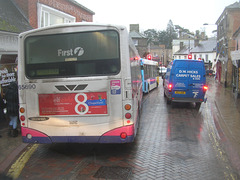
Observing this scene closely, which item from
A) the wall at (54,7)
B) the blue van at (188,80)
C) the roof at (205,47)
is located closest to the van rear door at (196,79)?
the blue van at (188,80)

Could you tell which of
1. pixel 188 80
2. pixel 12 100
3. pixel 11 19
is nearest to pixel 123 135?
pixel 12 100

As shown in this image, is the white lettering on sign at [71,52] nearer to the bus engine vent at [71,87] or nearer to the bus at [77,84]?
the bus at [77,84]

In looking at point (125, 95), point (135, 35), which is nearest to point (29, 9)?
point (125, 95)

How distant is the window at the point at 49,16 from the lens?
1381 centimetres

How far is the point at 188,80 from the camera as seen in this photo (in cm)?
1323

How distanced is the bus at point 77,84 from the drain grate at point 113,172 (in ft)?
1.94

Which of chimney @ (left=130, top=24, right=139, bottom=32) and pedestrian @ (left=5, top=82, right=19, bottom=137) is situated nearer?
pedestrian @ (left=5, top=82, right=19, bottom=137)

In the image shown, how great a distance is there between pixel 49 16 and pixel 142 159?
11925mm

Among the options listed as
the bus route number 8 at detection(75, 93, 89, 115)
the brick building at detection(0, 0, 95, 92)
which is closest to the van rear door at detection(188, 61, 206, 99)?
the brick building at detection(0, 0, 95, 92)

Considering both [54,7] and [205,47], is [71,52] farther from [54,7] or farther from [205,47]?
[205,47]

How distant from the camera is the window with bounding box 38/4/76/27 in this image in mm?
13805

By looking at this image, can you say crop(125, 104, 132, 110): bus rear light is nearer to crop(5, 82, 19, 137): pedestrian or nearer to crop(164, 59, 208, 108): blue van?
crop(5, 82, 19, 137): pedestrian

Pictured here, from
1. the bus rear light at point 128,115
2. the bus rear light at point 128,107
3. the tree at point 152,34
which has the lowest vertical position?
the bus rear light at point 128,115

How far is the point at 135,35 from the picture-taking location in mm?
59094
